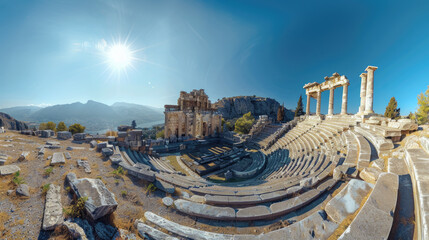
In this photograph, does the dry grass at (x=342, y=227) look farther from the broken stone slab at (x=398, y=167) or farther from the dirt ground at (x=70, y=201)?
the broken stone slab at (x=398, y=167)

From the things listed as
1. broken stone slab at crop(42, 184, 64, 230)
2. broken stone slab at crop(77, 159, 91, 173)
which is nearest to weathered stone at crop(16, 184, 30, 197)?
broken stone slab at crop(42, 184, 64, 230)

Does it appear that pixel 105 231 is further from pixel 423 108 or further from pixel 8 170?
pixel 423 108

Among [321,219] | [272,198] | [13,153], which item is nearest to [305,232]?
[321,219]

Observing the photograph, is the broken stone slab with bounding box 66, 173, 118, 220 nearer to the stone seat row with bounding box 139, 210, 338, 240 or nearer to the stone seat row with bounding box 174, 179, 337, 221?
the stone seat row with bounding box 139, 210, 338, 240

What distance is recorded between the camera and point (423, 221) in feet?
7.63

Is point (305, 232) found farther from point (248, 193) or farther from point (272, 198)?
point (248, 193)

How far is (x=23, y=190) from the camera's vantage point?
13.7 ft

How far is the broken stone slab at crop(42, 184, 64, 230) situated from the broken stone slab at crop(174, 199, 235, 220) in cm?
273

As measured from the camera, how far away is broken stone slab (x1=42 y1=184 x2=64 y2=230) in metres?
3.16

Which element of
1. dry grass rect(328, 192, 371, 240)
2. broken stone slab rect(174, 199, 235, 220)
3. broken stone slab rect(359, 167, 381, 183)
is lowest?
broken stone slab rect(174, 199, 235, 220)

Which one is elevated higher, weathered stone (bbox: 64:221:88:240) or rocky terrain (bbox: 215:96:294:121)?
rocky terrain (bbox: 215:96:294:121)

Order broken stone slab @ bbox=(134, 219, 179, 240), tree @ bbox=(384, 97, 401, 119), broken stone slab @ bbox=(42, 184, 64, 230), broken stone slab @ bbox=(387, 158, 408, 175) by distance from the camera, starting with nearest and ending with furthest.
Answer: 1. broken stone slab @ bbox=(42, 184, 64, 230)
2. broken stone slab @ bbox=(134, 219, 179, 240)
3. broken stone slab @ bbox=(387, 158, 408, 175)
4. tree @ bbox=(384, 97, 401, 119)

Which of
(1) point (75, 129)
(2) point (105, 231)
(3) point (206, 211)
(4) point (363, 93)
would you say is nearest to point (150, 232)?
(2) point (105, 231)

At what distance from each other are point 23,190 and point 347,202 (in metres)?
9.07
